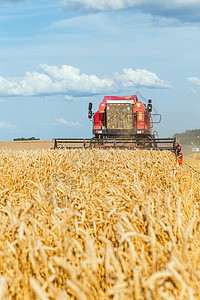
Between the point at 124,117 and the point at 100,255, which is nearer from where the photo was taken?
the point at 100,255

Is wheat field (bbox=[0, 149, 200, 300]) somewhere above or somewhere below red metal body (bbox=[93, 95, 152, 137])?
below

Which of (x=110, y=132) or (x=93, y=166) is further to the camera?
(x=110, y=132)

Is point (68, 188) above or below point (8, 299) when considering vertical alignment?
above

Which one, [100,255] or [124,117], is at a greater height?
[124,117]

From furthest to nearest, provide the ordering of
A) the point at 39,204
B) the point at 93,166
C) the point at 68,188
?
the point at 93,166, the point at 68,188, the point at 39,204

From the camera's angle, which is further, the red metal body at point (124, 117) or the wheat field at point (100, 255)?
the red metal body at point (124, 117)

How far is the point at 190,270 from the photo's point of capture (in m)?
2.62

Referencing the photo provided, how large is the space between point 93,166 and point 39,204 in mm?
3639

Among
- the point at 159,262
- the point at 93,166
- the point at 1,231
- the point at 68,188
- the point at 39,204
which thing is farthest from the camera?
the point at 93,166

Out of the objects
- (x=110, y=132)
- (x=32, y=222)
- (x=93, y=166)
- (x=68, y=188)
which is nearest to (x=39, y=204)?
(x=32, y=222)

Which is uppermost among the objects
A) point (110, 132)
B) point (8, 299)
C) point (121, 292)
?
point (110, 132)

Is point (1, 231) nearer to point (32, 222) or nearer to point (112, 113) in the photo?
point (32, 222)

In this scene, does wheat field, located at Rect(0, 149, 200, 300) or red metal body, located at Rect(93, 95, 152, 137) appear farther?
red metal body, located at Rect(93, 95, 152, 137)

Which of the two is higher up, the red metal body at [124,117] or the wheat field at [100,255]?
the red metal body at [124,117]
